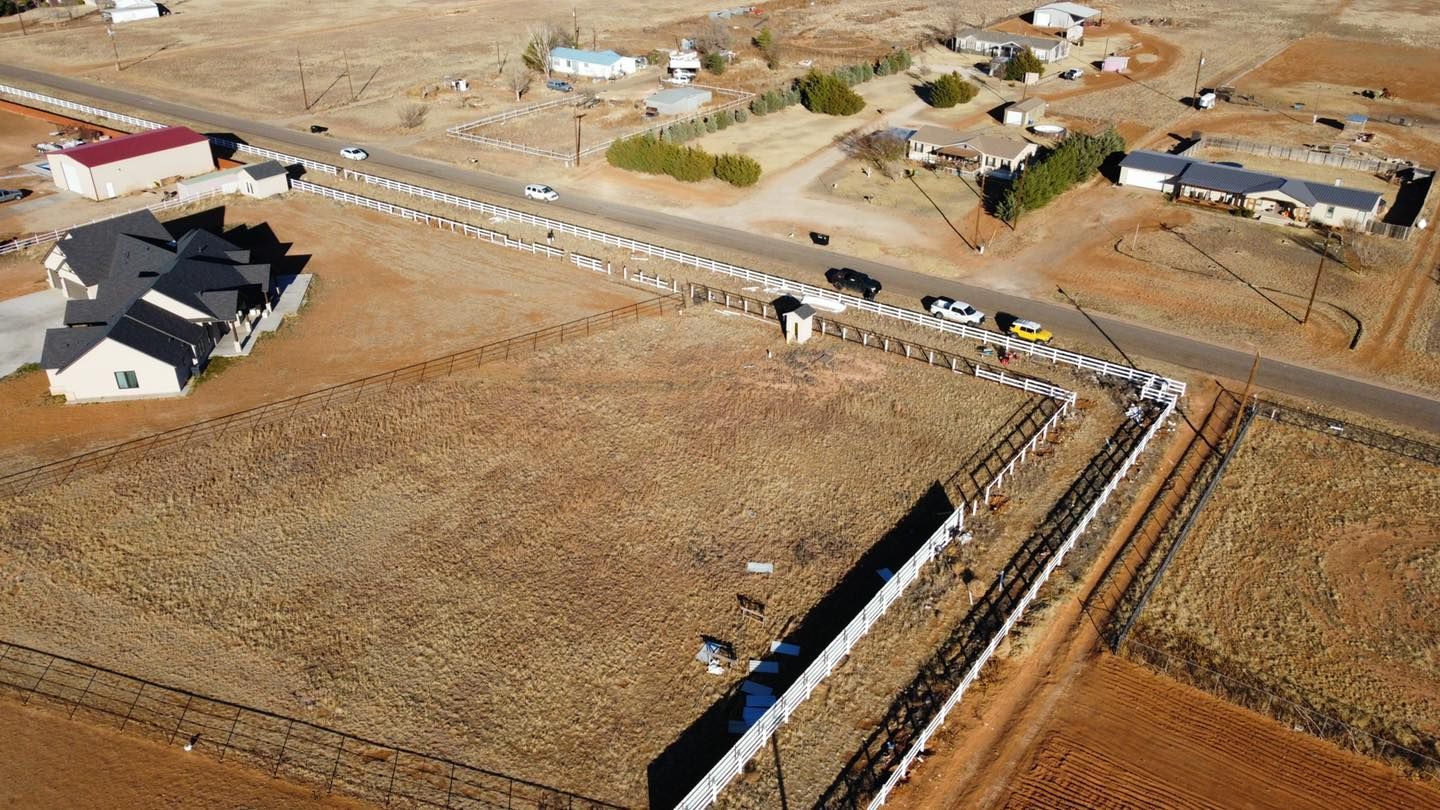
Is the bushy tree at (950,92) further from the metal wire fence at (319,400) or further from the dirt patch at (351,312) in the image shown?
the metal wire fence at (319,400)

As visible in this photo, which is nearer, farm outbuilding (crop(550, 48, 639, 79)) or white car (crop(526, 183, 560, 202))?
white car (crop(526, 183, 560, 202))

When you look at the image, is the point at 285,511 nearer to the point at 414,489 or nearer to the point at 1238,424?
the point at 414,489

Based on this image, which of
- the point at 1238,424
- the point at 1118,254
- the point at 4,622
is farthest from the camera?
the point at 1118,254

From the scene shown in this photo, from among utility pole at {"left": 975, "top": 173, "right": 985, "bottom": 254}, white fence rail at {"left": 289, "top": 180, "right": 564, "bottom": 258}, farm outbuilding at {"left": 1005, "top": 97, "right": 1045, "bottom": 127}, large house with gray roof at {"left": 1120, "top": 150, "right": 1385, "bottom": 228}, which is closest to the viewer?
white fence rail at {"left": 289, "top": 180, "right": 564, "bottom": 258}

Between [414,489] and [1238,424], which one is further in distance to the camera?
[1238,424]

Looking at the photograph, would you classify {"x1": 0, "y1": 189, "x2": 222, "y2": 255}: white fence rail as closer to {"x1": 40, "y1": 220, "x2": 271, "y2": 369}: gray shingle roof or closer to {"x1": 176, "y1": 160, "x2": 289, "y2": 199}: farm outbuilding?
{"x1": 176, "y1": 160, "x2": 289, "y2": 199}: farm outbuilding

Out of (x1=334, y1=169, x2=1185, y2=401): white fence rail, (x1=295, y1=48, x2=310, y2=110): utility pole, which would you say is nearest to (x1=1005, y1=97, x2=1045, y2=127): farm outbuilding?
(x1=334, y1=169, x2=1185, y2=401): white fence rail

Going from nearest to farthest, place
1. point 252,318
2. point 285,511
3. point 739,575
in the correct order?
1. point 739,575
2. point 285,511
3. point 252,318

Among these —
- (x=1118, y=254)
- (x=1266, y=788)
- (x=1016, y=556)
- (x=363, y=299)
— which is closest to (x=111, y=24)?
(x=363, y=299)
